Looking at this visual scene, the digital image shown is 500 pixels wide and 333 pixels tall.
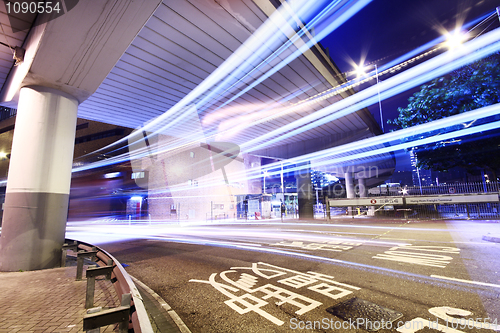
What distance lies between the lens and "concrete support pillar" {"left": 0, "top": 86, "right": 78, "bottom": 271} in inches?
212

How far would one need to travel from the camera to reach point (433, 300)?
356cm

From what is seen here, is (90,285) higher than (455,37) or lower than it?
lower

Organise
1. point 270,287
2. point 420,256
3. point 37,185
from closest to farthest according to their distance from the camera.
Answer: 1. point 270,287
2. point 37,185
3. point 420,256

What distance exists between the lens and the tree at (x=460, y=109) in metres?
15.0

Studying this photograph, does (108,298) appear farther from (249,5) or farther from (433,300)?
(249,5)

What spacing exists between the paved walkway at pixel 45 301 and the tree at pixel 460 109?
2255 centimetres

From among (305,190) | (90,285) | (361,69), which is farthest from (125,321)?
(305,190)

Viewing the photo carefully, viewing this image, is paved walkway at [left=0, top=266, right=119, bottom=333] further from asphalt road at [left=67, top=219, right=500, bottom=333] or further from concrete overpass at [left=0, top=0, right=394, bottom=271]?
asphalt road at [left=67, top=219, right=500, bottom=333]

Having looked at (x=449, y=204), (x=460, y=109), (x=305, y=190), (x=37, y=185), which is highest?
(x=460, y=109)

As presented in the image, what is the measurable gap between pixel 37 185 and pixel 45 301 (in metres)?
3.27

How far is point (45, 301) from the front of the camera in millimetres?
3609

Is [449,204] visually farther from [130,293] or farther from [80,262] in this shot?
[80,262]

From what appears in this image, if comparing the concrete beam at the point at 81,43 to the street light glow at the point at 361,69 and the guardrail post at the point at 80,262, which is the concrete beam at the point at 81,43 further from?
the street light glow at the point at 361,69

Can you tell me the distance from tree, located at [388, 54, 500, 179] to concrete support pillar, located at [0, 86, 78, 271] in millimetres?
22851
